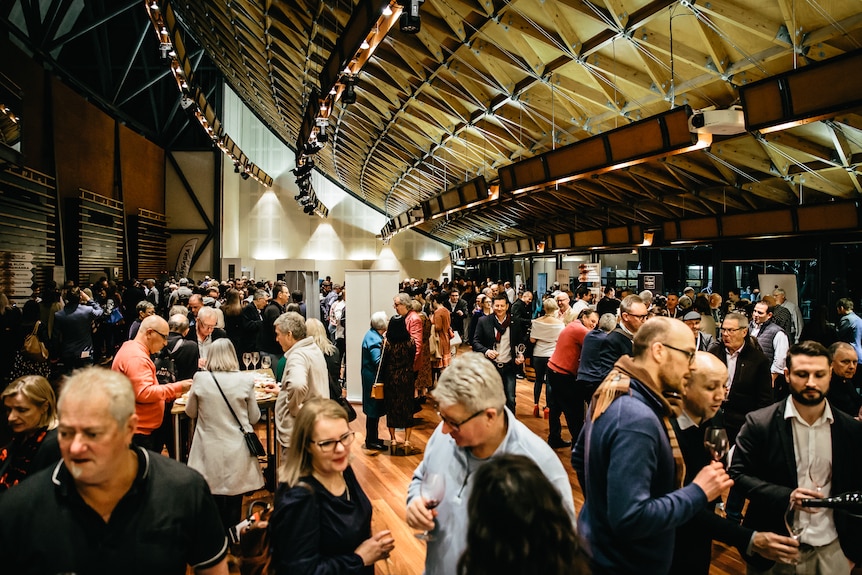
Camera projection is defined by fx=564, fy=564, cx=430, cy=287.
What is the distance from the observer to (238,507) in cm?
346

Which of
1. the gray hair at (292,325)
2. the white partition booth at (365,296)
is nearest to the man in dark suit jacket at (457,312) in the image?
the white partition booth at (365,296)

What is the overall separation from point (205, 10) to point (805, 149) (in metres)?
9.96

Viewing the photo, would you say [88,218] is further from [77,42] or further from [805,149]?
[805,149]

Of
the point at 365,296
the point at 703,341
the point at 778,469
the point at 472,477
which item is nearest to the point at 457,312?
the point at 365,296

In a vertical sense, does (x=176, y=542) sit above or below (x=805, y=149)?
below

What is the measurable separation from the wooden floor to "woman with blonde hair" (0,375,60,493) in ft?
4.65

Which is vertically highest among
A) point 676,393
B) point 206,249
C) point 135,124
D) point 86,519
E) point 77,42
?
point 77,42

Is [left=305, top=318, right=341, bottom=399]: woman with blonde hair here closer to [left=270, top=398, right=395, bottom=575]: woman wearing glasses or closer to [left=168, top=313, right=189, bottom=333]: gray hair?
[left=168, top=313, right=189, bottom=333]: gray hair

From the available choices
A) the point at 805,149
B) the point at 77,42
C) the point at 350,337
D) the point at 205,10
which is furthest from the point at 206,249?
the point at 805,149

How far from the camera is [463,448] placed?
1.77 m

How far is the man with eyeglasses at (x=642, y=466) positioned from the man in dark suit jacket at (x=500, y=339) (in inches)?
184

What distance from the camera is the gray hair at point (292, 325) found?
3967mm

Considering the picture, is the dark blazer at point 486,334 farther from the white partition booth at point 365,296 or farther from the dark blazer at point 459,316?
the dark blazer at point 459,316

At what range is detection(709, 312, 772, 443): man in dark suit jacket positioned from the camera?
12.2ft
